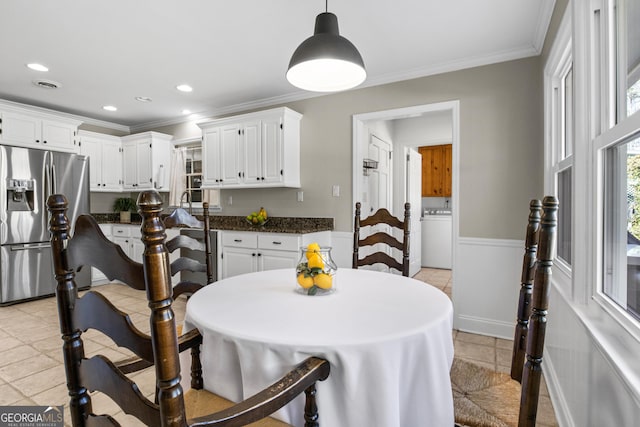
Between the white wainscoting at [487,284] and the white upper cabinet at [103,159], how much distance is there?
498 cm

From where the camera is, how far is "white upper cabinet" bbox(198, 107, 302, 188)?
12.7ft

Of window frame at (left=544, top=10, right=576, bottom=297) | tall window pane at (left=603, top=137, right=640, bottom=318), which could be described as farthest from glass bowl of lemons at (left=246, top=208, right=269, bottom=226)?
tall window pane at (left=603, top=137, right=640, bottom=318)

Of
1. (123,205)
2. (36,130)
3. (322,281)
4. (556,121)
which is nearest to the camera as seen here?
(322,281)

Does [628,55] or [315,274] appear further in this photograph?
[315,274]

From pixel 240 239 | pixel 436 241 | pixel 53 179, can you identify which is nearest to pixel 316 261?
pixel 240 239

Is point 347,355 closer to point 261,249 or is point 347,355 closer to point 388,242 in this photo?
point 388,242

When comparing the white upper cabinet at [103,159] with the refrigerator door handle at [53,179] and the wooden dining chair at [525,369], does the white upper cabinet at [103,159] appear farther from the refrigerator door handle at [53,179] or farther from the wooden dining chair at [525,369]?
the wooden dining chair at [525,369]

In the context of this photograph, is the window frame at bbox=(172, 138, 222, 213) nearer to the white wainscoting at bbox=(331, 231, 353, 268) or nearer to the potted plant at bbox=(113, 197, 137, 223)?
the potted plant at bbox=(113, 197, 137, 223)

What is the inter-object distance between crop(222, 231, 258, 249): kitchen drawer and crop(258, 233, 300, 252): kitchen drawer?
0.08m

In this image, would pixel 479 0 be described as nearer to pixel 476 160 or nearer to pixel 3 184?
pixel 476 160

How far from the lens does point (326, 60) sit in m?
1.60

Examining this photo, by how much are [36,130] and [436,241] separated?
5.92 m

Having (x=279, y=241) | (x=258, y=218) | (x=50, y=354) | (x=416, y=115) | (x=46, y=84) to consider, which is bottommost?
(x=50, y=354)

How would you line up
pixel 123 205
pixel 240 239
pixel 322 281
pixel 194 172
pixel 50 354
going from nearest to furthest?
pixel 322 281 < pixel 50 354 < pixel 240 239 < pixel 194 172 < pixel 123 205
